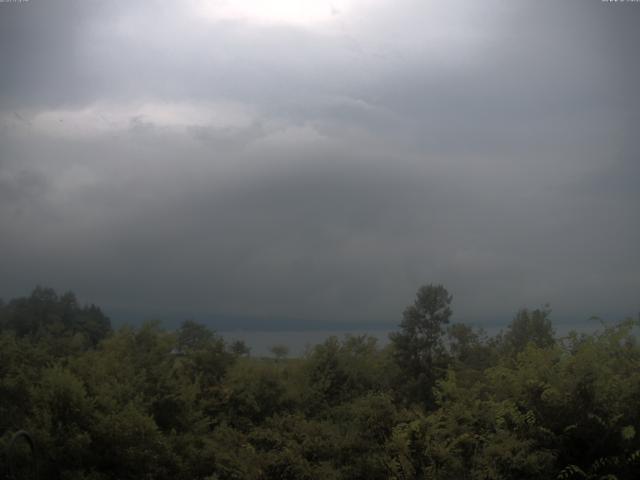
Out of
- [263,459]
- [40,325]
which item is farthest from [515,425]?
[40,325]

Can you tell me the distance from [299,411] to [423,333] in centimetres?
531

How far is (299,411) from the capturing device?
1670 cm

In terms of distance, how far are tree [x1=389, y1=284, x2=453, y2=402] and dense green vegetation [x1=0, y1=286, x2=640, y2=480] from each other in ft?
1.82

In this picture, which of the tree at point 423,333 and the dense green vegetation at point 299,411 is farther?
the tree at point 423,333

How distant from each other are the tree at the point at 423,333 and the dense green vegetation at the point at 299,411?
0.55 m

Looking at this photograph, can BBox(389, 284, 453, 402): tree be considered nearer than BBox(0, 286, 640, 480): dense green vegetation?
No

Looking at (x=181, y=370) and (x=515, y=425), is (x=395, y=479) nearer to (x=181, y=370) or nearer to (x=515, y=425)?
(x=515, y=425)

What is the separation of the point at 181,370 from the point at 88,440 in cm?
716

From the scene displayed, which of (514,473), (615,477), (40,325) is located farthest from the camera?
(40,325)

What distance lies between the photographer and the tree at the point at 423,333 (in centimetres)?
1972

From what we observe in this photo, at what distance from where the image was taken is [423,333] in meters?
20.0

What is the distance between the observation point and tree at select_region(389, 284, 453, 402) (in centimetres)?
1972

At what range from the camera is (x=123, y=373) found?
15.0 meters

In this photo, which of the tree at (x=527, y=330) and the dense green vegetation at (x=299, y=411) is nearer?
the dense green vegetation at (x=299, y=411)
